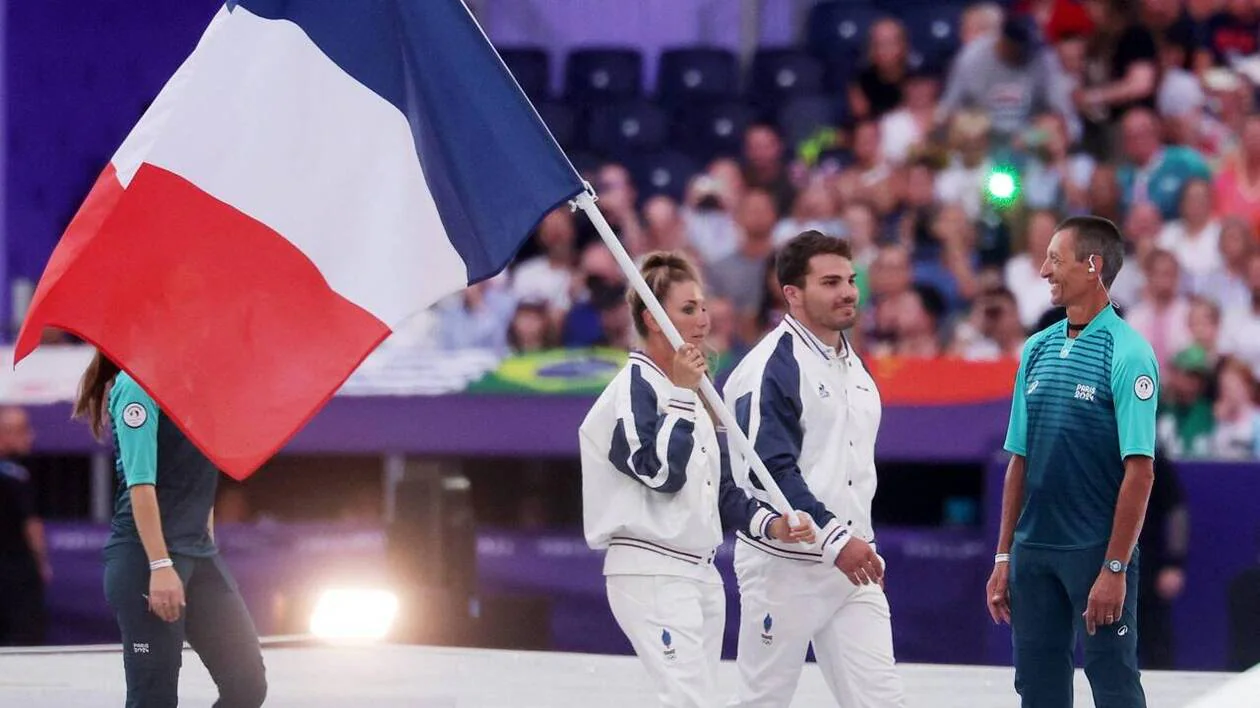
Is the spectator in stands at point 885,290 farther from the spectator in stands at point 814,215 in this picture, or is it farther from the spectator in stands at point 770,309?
the spectator in stands at point 814,215

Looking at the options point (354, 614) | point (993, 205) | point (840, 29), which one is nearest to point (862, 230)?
point (993, 205)

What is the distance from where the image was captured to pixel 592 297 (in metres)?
12.9

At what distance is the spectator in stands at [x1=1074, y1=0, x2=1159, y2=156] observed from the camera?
13531mm

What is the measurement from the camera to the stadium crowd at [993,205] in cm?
1145

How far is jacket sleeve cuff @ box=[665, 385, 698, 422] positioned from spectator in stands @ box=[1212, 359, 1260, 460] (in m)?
5.25

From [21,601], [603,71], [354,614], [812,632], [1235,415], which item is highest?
[603,71]

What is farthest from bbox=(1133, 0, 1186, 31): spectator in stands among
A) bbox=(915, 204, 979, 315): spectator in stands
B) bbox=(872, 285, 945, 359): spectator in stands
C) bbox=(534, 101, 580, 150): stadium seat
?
bbox=(534, 101, 580, 150): stadium seat

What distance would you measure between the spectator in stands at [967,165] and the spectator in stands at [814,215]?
0.65m

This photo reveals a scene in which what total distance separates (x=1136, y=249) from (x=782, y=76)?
→ 14.5 feet

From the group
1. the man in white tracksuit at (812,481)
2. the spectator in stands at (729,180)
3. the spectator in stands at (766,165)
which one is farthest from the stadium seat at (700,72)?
the man in white tracksuit at (812,481)

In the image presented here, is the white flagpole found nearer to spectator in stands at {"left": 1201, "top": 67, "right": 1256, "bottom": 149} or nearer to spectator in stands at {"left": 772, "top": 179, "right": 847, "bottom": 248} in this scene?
spectator in stands at {"left": 772, "top": 179, "right": 847, "bottom": 248}

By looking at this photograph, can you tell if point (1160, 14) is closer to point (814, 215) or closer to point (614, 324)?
point (814, 215)

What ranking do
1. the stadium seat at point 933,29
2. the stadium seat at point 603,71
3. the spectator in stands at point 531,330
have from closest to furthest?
the spectator in stands at point 531,330
the stadium seat at point 933,29
the stadium seat at point 603,71

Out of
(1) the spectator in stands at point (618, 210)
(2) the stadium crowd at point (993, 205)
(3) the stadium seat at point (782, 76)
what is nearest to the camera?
(2) the stadium crowd at point (993, 205)
